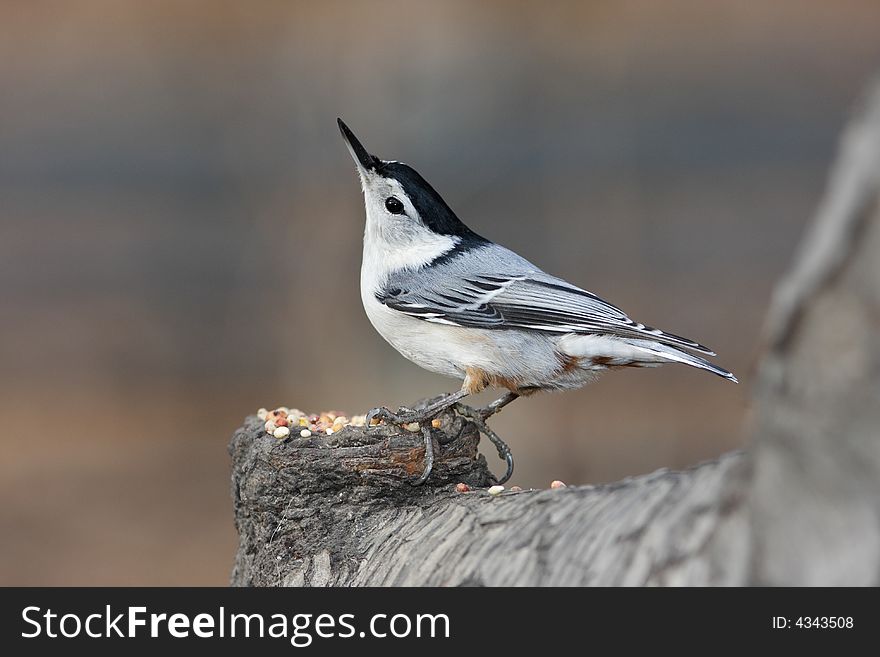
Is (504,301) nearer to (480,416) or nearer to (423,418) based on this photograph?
(480,416)

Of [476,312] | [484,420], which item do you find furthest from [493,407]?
[476,312]

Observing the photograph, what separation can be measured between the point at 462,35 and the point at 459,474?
4152 millimetres

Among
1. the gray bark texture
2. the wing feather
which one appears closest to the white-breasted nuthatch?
the wing feather

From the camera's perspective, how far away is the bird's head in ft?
9.41

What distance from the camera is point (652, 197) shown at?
223 inches

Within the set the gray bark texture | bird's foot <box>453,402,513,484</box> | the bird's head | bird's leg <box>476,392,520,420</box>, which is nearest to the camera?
the gray bark texture

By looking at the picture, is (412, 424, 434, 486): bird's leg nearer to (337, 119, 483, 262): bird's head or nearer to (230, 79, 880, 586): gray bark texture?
(230, 79, 880, 586): gray bark texture

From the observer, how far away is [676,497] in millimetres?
1512

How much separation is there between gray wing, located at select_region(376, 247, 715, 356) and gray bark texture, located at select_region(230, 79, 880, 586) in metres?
0.43

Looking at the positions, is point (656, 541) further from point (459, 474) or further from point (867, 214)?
point (459, 474)

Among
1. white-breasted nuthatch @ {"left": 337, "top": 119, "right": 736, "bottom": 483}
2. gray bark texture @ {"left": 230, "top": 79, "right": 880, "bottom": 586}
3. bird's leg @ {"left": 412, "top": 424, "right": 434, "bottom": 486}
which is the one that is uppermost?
white-breasted nuthatch @ {"left": 337, "top": 119, "right": 736, "bottom": 483}

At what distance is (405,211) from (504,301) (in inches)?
16.4

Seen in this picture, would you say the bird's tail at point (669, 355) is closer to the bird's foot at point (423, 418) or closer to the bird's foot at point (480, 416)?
the bird's foot at point (480, 416)
